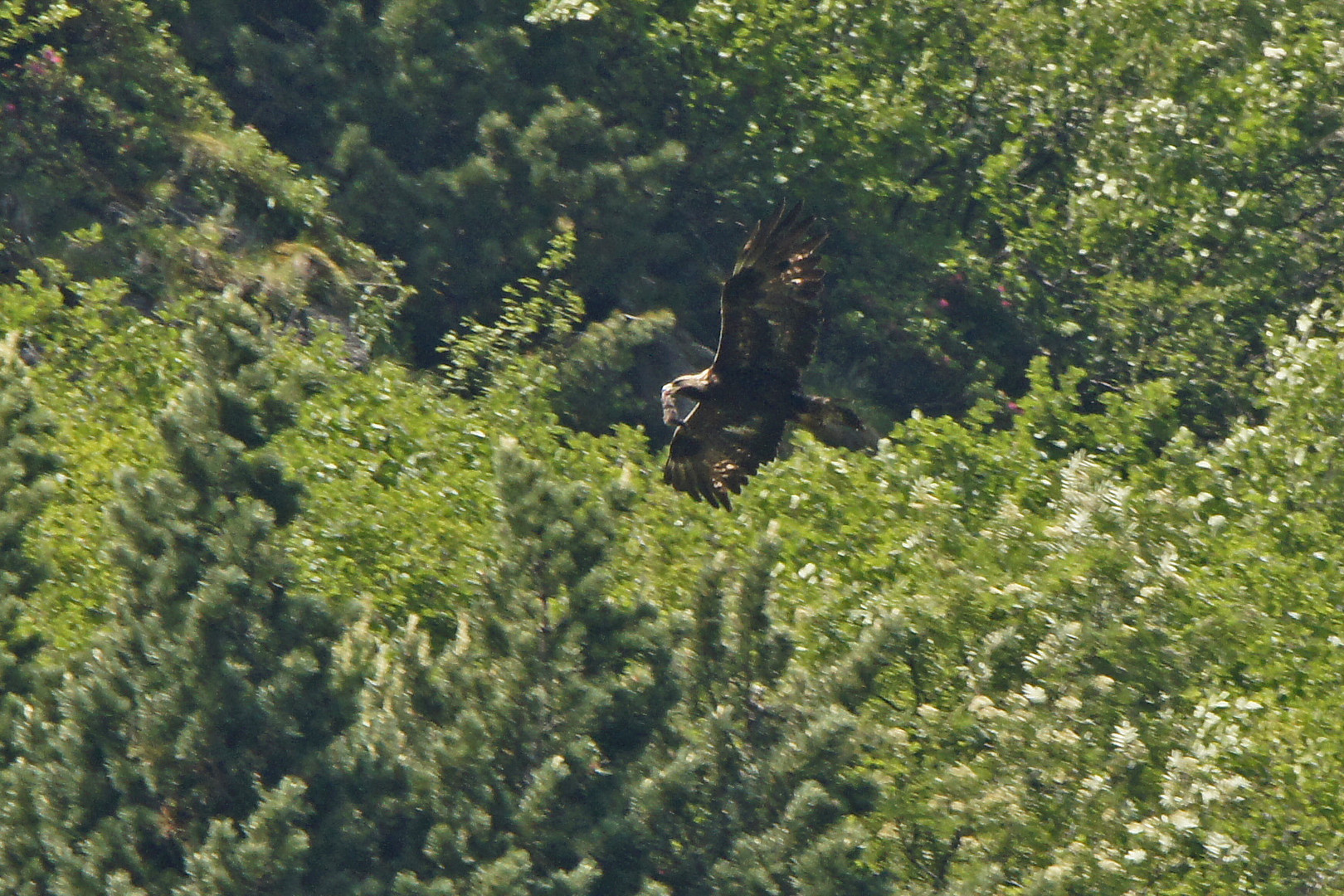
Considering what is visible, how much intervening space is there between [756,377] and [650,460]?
33.8 ft

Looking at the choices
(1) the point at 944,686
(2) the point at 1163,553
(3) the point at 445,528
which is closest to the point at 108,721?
(3) the point at 445,528

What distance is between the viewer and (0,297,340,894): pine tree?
17.1 metres

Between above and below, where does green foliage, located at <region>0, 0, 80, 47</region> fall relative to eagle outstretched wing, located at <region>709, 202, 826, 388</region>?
above

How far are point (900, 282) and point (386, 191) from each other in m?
7.88

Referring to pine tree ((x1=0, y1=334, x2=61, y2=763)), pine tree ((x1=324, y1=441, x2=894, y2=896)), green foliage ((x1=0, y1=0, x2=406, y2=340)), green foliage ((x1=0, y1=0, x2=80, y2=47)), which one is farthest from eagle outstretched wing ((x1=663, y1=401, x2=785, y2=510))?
green foliage ((x1=0, y1=0, x2=80, y2=47))

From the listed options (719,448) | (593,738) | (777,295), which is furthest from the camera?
(593,738)

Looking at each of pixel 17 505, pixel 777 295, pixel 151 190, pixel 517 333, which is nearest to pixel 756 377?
pixel 777 295

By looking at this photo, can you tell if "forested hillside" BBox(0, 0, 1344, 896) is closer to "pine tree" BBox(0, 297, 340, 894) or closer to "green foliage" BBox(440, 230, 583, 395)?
"pine tree" BBox(0, 297, 340, 894)

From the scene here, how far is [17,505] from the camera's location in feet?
65.6

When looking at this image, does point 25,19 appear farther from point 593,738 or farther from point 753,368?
point 753,368

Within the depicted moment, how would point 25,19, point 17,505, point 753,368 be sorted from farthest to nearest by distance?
point 25,19 < point 17,505 < point 753,368

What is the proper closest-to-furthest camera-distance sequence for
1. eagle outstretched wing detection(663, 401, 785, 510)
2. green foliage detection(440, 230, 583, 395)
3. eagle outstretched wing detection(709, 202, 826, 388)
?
eagle outstretched wing detection(709, 202, 826, 388) < eagle outstretched wing detection(663, 401, 785, 510) < green foliage detection(440, 230, 583, 395)

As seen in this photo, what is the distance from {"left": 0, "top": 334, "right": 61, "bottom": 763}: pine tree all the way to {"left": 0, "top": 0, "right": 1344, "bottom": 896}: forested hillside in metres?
0.05

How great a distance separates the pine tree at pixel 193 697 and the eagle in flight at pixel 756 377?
15.5ft
